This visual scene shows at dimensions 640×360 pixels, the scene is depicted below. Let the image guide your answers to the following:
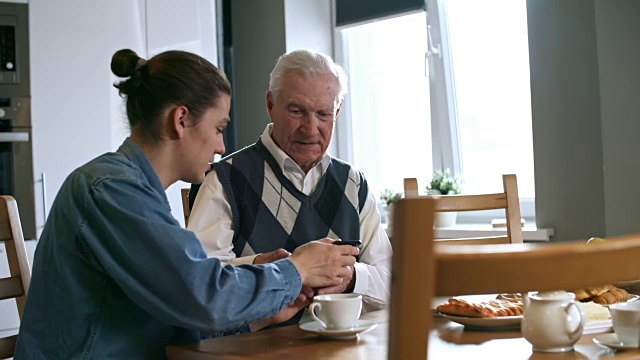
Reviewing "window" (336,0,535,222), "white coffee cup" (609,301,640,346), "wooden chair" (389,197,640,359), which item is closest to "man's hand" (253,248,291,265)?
"white coffee cup" (609,301,640,346)

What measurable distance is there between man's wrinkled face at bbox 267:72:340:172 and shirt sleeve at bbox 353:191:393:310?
22 centimetres

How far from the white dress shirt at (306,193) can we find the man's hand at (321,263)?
26 centimetres

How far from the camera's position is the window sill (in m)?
3.23

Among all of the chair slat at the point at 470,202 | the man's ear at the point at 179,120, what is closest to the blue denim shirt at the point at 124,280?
the man's ear at the point at 179,120

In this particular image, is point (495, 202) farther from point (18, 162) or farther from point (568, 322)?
point (18, 162)

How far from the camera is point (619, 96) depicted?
9.64 feet

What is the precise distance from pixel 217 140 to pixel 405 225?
0.94m

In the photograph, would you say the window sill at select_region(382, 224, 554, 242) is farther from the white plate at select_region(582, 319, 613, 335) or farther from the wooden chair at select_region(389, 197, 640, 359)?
the wooden chair at select_region(389, 197, 640, 359)

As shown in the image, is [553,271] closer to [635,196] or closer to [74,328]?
[74,328]

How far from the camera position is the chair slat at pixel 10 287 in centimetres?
172

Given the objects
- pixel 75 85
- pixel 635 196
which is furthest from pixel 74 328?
pixel 75 85

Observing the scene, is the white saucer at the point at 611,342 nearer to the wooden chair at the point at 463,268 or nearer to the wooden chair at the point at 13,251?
the wooden chair at the point at 463,268

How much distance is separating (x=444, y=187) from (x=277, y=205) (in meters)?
1.75

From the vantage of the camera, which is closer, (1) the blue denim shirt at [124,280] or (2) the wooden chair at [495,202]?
(1) the blue denim shirt at [124,280]
